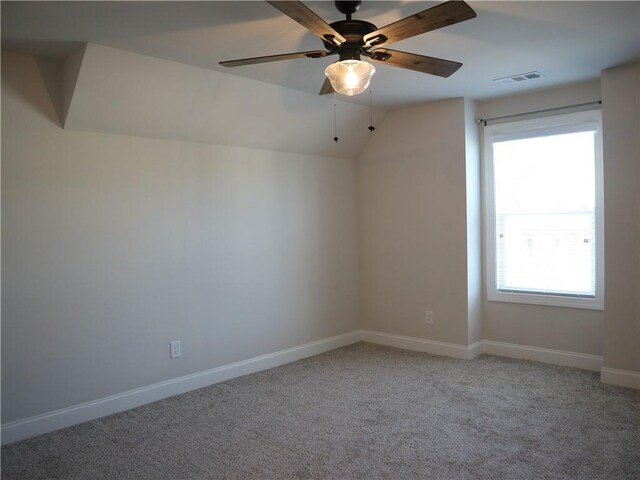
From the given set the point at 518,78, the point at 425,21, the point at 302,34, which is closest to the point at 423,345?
the point at 518,78

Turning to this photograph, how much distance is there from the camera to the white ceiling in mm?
2592

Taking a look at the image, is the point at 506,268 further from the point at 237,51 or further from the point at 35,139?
the point at 35,139

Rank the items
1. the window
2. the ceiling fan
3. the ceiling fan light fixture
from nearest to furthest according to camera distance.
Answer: the ceiling fan
the ceiling fan light fixture
the window

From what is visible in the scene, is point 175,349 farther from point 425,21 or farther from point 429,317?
point 425,21

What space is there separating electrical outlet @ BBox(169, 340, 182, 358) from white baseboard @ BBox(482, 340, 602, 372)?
277 centimetres

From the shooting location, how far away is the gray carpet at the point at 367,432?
8.68 ft

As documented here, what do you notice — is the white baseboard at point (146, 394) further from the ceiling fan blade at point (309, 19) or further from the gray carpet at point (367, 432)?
the ceiling fan blade at point (309, 19)

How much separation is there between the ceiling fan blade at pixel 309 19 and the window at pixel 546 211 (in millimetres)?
2692

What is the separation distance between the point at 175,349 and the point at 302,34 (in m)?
2.45

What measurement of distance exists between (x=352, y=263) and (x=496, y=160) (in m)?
1.74

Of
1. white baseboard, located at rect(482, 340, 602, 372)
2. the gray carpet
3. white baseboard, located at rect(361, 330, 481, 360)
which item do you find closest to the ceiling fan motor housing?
the gray carpet

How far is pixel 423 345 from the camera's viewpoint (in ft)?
16.0

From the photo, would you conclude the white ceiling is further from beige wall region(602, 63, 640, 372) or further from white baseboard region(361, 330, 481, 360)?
white baseboard region(361, 330, 481, 360)

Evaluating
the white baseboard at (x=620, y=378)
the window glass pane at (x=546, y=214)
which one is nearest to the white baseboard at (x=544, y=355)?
the white baseboard at (x=620, y=378)
